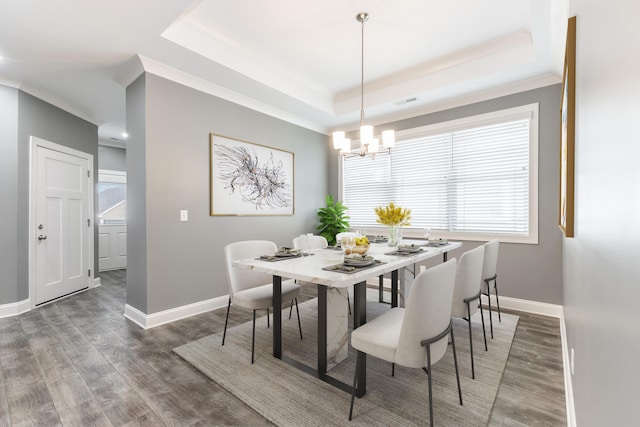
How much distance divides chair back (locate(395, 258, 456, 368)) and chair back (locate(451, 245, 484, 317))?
0.57 metres

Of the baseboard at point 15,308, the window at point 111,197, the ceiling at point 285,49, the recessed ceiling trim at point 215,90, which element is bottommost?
the baseboard at point 15,308

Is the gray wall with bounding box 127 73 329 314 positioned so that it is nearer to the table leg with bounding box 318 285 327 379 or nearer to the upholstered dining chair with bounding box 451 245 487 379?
the table leg with bounding box 318 285 327 379

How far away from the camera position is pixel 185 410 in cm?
174

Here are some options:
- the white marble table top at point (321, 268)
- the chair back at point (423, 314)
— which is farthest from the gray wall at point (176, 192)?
the chair back at point (423, 314)

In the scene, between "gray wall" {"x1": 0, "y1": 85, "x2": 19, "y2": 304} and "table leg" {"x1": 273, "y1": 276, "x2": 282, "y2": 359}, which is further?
"gray wall" {"x1": 0, "y1": 85, "x2": 19, "y2": 304}

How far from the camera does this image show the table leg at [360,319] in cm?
183

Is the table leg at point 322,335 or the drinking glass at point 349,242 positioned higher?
the drinking glass at point 349,242

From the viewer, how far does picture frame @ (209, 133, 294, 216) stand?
144 inches

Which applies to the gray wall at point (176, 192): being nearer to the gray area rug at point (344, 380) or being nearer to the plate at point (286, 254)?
the gray area rug at point (344, 380)

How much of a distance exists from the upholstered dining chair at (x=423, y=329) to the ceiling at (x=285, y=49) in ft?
7.83

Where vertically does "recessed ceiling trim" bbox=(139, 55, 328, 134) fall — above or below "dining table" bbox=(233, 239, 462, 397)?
above

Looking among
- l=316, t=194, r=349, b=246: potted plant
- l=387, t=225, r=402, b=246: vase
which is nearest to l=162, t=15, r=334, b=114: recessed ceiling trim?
l=316, t=194, r=349, b=246: potted plant

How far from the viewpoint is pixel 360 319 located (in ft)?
6.34

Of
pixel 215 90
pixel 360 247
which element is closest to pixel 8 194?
pixel 215 90
